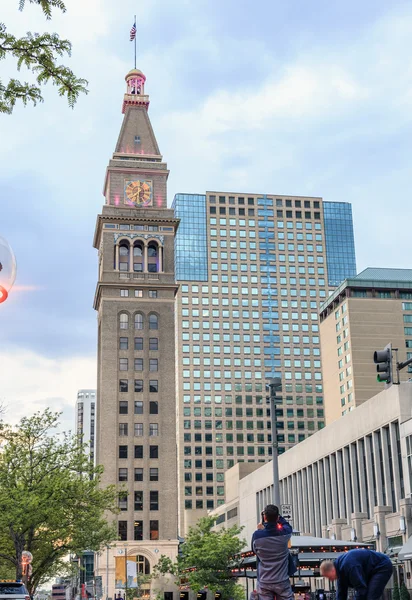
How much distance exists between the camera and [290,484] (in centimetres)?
8638

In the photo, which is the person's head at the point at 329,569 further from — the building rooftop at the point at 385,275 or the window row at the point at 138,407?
the building rooftop at the point at 385,275

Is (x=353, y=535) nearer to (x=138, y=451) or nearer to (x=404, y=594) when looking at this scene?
(x=404, y=594)

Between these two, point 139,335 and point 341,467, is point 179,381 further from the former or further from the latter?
point 341,467

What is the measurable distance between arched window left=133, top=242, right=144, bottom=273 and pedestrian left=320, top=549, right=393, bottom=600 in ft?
348

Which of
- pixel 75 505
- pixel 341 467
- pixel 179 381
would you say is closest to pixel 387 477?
pixel 341 467

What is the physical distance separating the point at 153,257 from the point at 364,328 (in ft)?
131

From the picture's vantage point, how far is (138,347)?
4333 inches

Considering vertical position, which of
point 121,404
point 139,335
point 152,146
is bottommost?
point 121,404

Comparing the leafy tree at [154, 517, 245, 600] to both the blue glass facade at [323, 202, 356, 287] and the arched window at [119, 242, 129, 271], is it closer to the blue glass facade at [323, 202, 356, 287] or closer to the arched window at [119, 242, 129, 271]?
the arched window at [119, 242, 129, 271]

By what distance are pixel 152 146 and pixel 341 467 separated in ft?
223

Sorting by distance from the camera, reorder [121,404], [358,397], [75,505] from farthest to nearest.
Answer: [358,397]
[121,404]
[75,505]

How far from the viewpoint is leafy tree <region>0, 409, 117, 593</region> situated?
4194 centimetres

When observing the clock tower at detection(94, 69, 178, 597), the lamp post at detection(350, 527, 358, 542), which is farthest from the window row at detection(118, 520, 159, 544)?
the lamp post at detection(350, 527, 358, 542)

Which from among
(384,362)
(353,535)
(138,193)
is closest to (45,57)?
(384,362)
